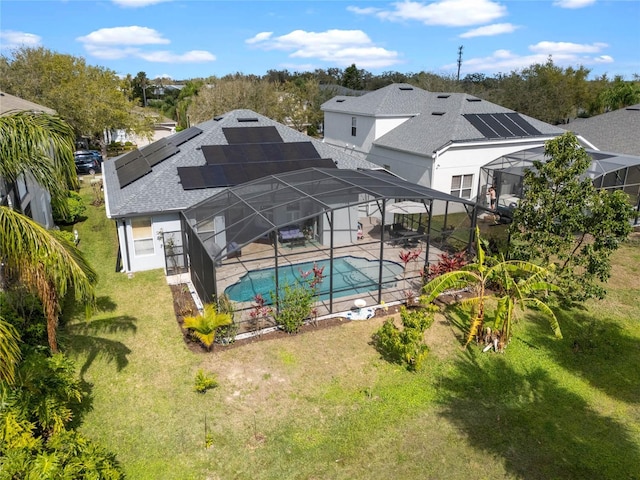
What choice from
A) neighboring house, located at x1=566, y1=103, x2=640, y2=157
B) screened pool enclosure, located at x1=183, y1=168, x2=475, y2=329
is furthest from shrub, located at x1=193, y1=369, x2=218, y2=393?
neighboring house, located at x1=566, y1=103, x2=640, y2=157

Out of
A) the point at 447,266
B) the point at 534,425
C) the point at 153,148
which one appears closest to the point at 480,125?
the point at 447,266

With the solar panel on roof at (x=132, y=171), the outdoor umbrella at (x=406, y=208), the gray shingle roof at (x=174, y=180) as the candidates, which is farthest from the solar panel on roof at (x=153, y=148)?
the outdoor umbrella at (x=406, y=208)

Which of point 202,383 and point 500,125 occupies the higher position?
point 500,125

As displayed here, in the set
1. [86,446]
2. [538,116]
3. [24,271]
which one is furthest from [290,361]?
[538,116]

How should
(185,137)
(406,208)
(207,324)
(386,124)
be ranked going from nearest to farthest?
(207,324), (406,208), (185,137), (386,124)

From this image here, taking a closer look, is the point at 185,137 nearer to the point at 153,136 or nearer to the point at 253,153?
the point at 253,153

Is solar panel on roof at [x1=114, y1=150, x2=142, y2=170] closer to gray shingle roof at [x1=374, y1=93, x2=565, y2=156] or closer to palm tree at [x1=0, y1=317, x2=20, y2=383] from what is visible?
gray shingle roof at [x1=374, y1=93, x2=565, y2=156]

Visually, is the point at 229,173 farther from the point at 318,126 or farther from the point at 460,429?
the point at 318,126
